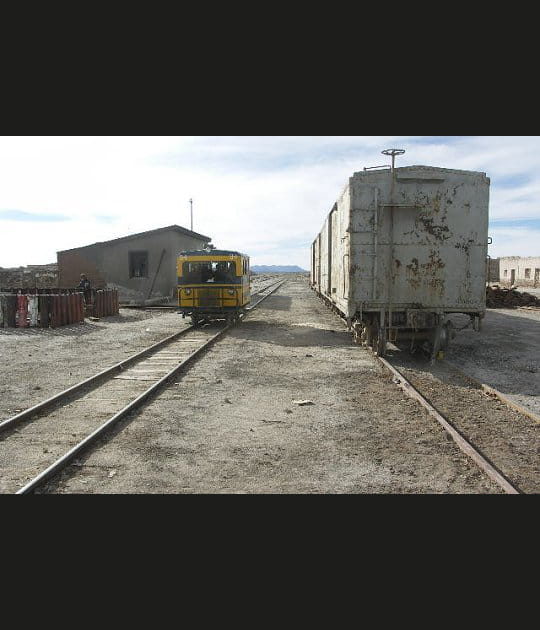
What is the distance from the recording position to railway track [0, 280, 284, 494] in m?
5.28

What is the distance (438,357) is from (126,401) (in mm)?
7060

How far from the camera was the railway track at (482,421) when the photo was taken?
511 centimetres

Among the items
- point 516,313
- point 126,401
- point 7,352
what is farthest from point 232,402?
point 516,313

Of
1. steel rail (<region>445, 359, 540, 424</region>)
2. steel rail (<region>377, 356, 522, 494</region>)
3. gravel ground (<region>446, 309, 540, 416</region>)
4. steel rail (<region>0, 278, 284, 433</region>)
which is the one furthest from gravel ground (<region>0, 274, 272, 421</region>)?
gravel ground (<region>446, 309, 540, 416</region>)

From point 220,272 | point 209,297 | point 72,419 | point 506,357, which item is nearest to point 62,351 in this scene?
point 209,297

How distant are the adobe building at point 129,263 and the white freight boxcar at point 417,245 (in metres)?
21.5

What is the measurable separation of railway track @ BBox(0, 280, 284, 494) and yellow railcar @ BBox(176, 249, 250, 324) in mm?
5586

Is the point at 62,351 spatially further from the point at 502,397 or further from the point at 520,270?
the point at 520,270

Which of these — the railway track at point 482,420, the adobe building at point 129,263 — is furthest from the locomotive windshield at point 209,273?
the adobe building at point 129,263

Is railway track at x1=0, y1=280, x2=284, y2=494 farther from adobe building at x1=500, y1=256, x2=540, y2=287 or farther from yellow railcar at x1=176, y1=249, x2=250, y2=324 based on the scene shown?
adobe building at x1=500, y1=256, x2=540, y2=287

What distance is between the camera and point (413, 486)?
4.79 meters

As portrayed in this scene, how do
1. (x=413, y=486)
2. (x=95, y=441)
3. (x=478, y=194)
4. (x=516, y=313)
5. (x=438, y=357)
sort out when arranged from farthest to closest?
1. (x=516, y=313)
2. (x=438, y=357)
3. (x=478, y=194)
4. (x=95, y=441)
5. (x=413, y=486)

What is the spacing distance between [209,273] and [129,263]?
50.1 ft

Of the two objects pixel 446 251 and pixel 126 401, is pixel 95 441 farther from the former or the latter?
pixel 446 251
